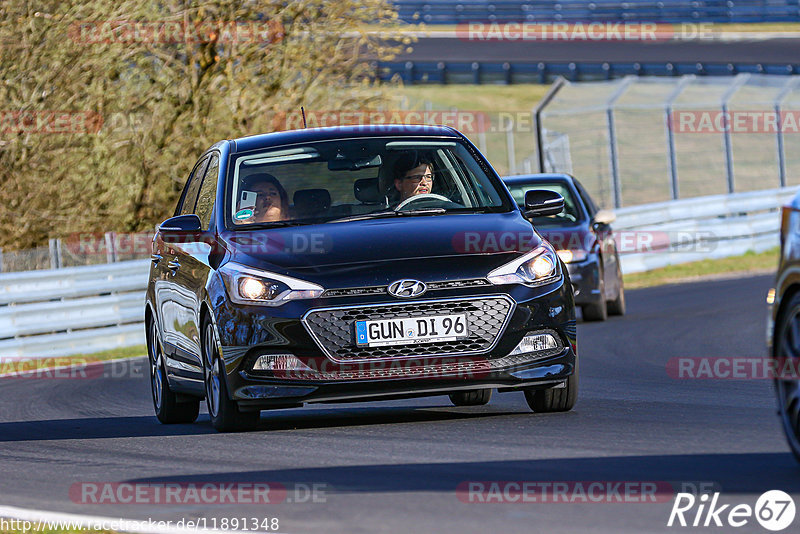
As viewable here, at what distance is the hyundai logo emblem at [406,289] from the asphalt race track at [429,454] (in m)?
0.74

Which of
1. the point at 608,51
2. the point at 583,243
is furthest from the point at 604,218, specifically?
the point at 608,51

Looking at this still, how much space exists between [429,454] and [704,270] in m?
19.3

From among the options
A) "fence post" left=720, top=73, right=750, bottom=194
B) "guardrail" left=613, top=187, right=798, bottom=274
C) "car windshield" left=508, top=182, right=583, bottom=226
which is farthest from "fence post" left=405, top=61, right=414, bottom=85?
"car windshield" left=508, top=182, right=583, bottom=226

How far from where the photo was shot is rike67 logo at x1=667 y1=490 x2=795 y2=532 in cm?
549

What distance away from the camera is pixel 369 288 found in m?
8.44

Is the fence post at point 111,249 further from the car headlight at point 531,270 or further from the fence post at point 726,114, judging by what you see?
the car headlight at point 531,270

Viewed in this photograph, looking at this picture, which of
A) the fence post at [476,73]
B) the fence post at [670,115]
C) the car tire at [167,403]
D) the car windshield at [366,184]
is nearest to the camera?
the car windshield at [366,184]

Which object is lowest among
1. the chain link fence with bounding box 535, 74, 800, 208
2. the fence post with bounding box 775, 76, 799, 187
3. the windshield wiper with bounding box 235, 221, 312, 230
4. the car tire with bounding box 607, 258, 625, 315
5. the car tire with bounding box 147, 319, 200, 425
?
the chain link fence with bounding box 535, 74, 800, 208

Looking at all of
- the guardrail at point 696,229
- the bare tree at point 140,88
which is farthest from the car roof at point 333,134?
the guardrail at point 696,229

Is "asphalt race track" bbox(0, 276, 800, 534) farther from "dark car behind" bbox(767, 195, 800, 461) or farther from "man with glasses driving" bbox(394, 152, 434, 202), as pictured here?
"man with glasses driving" bbox(394, 152, 434, 202)

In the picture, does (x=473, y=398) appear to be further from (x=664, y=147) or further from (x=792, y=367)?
(x=664, y=147)

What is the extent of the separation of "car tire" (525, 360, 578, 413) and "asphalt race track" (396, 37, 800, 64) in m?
36.3

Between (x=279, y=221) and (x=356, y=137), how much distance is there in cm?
88

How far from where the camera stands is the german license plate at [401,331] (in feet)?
27.7
